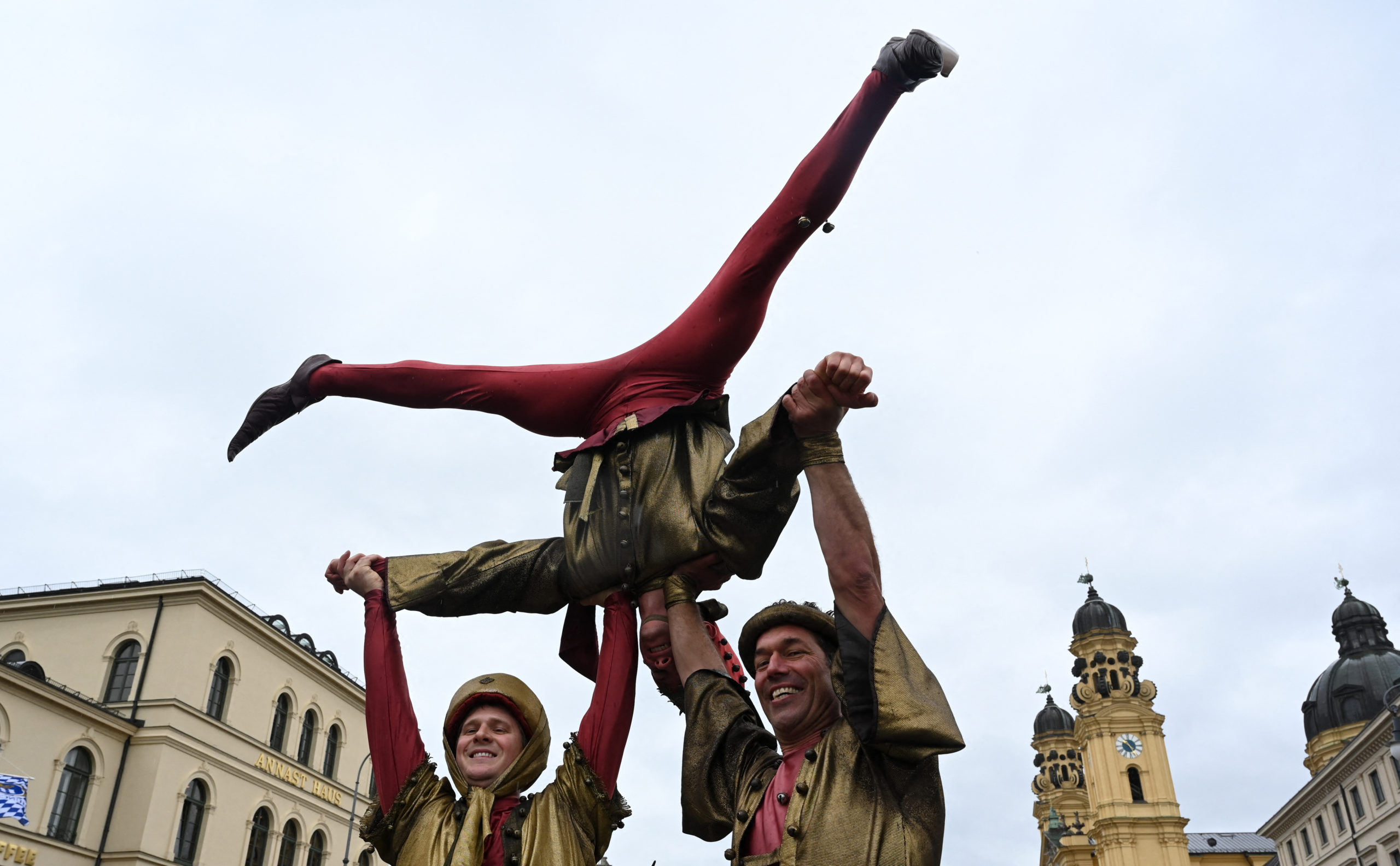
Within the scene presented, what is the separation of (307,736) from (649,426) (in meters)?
28.1

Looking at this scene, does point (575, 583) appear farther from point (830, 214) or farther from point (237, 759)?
point (237, 759)

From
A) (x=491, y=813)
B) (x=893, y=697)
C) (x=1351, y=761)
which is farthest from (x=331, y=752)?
(x=1351, y=761)

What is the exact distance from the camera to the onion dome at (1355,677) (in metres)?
47.0

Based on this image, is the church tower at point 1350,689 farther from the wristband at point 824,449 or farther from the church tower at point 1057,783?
the wristband at point 824,449

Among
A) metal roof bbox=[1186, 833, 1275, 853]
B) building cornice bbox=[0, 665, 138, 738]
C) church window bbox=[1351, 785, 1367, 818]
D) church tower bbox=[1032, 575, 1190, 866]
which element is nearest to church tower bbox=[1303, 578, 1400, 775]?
church tower bbox=[1032, 575, 1190, 866]

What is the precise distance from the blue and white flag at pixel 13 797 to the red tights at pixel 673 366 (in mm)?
18464

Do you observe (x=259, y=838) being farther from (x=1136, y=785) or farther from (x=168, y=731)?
(x=1136, y=785)

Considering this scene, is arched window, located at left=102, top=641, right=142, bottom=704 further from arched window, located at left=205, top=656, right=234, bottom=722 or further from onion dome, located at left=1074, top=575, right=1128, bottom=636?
onion dome, located at left=1074, top=575, right=1128, bottom=636

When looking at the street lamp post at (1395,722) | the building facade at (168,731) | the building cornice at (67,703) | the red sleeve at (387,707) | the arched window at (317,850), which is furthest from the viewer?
the arched window at (317,850)

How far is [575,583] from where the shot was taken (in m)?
3.37

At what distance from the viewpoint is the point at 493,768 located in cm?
318

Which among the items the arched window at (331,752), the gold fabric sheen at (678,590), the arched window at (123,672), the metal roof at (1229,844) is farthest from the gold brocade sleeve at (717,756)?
the metal roof at (1229,844)

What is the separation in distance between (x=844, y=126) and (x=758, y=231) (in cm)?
40

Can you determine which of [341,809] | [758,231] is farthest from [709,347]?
[341,809]
